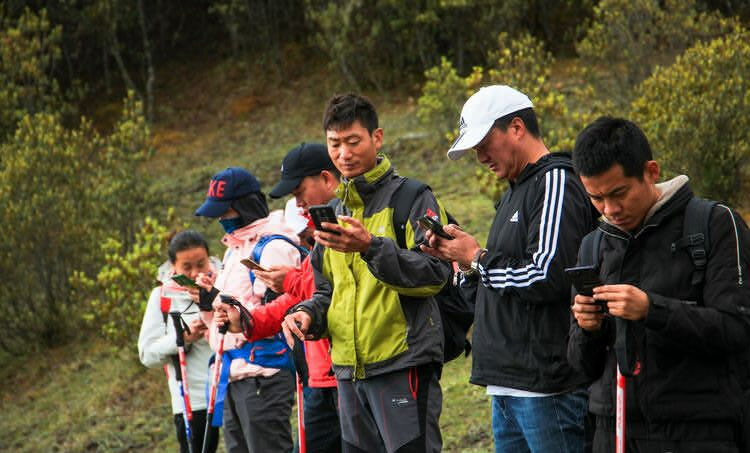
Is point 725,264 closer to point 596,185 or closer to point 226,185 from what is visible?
point 596,185

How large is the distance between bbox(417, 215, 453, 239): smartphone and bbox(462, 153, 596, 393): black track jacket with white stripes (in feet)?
0.67

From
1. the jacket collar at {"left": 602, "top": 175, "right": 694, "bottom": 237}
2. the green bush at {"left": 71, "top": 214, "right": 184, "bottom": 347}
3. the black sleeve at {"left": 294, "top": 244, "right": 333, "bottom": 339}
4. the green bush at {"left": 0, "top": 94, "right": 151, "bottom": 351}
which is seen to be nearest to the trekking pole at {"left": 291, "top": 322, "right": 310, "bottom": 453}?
the black sleeve at {"left": 294, "top": 244, "right": 333, "bottom": 339}

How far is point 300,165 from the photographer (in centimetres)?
572

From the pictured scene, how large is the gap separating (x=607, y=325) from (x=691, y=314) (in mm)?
401

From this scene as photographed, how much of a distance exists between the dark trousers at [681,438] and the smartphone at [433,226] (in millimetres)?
1119

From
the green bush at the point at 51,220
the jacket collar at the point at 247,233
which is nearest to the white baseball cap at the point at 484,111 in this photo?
the jacket collar at the point at 247,233

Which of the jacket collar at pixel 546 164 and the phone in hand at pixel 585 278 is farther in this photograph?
the jacket collar at pixel 546 164

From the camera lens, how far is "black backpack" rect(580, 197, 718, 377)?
3303mm

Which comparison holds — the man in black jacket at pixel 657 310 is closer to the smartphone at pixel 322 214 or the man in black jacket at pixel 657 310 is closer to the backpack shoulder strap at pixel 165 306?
the smartphone at pixel 322 214

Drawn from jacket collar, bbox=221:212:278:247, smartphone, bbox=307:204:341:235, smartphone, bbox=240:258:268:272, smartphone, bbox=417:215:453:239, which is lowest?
smartphone, bbox=240:258:268:272

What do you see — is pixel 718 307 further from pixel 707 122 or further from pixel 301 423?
pixel 707 122

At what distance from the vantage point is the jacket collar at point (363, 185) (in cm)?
462

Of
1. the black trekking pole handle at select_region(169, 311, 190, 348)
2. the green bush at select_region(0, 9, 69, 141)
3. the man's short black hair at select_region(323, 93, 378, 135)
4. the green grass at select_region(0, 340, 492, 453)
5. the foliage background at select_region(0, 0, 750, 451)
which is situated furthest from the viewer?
the green bush at select_region(0, 9, 69, 141)

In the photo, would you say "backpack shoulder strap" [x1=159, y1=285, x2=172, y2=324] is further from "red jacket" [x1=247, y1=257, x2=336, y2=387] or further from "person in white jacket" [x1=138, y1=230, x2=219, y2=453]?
"red jacket" [x1=247, y1=257, x2=336, y2=387]
